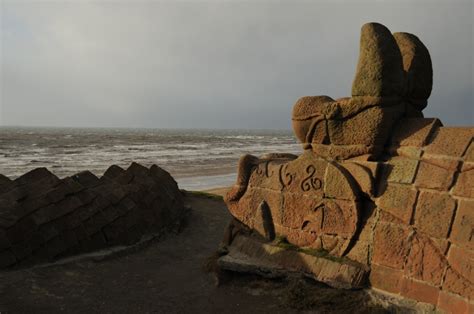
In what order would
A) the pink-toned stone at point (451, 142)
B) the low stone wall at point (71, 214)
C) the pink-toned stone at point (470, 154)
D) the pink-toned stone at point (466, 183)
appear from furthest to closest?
1. the low stone wall at point (71, 214)
2. the pink-toned stone at point (451, 142)
3. the pink-toned stone at point (470, 154)
4. the pink-toned stone at point (466, 183)

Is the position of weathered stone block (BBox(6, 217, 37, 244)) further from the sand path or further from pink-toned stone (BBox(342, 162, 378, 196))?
pink-toned stone (BBox(342, 162, 378, 196))

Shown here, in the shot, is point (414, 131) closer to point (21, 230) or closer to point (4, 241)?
point (21, 230)

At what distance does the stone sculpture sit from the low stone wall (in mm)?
2754

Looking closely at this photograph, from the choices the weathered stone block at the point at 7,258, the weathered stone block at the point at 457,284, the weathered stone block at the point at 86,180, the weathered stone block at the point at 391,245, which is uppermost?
the weathered stone block at the point at 86,180

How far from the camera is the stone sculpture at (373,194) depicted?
15.6 ft

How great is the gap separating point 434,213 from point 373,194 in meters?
0.81

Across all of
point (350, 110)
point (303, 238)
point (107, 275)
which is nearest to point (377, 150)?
point (350, 110)

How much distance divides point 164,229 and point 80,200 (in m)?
2.36

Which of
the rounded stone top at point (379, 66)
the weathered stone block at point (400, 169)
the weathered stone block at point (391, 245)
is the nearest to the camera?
the weathered stone block at point (391, 245)

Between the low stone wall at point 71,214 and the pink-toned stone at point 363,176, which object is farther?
the low stone wall at point 71,214

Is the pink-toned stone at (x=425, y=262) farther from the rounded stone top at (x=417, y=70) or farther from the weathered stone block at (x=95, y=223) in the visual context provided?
the weathered stone block at (x=95, y=223)

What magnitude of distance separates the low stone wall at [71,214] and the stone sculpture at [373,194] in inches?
108

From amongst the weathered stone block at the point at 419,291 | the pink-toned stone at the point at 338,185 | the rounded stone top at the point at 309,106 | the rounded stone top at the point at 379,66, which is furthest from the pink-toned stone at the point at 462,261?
the rounded stone top at the point at 309,106

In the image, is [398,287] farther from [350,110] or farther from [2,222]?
[2,222]
